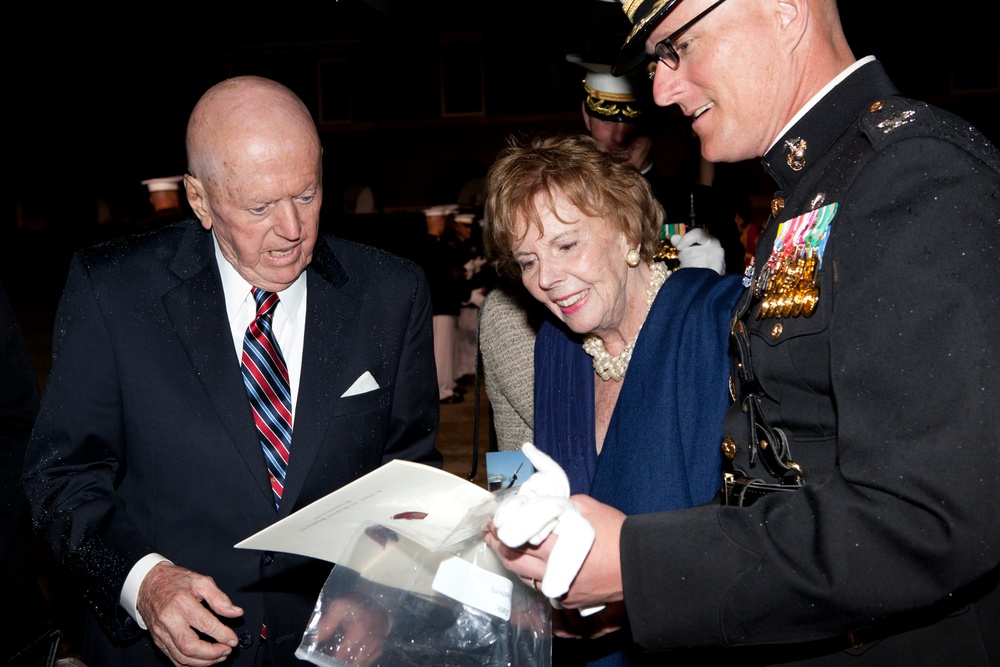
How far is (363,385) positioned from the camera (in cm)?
191

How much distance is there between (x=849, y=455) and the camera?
0.99 metres

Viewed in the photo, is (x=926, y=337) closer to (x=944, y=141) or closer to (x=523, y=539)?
(x=944, y=141)

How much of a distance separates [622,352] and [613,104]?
1423 mm

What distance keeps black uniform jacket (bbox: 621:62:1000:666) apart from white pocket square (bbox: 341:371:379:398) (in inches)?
36.2


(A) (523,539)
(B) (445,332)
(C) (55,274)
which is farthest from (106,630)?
(C) (55,274)

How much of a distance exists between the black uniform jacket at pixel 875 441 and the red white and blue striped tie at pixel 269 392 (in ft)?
3.13

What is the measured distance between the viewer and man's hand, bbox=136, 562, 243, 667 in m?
1.48

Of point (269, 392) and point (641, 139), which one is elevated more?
point (641, 139)

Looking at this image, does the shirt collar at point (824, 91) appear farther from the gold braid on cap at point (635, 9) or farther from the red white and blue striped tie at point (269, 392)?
the red white and blue striped tie at point (269, 392)

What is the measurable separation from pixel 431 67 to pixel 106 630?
2134 cm

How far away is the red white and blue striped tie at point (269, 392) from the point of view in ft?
5.93

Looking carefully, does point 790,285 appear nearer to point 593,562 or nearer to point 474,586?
point 593,562

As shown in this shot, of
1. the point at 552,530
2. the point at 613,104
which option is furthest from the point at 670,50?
the point at 613,104

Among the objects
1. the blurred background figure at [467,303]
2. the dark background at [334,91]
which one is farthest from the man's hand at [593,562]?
the blurred background figure at [467,303]
